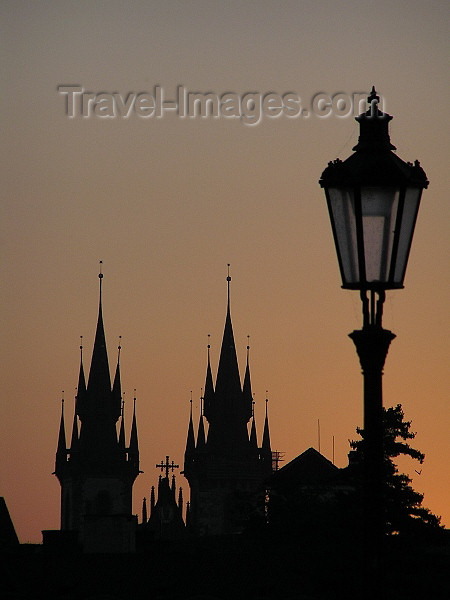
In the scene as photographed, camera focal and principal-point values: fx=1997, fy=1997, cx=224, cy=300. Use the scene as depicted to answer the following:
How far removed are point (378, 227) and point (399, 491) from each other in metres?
74.4

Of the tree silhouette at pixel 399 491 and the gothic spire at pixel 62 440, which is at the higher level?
the gothic spire at pixel 62 440

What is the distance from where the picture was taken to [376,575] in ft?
42.1

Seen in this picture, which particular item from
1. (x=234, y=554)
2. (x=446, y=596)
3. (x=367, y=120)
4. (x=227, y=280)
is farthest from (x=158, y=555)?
(x=227, y=280)

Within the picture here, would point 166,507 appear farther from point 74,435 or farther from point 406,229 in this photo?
point 406,229

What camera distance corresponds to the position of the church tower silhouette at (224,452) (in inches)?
7219

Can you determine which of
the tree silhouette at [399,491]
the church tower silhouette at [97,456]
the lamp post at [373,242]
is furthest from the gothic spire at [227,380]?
the lamp post at [373,242]

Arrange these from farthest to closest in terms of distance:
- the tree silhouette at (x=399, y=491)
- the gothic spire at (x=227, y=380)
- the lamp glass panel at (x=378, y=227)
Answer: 1. the gothic spire at (x=227, y=380)
2. the tree silhouette at (x=399, y=491)
3. the lamp glass panel at (x=378, y=227)

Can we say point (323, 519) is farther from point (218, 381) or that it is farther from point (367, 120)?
point (218, 381)

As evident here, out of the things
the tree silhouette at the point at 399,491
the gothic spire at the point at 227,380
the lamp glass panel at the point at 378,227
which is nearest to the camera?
the lamp glass panel at the point at 378,227

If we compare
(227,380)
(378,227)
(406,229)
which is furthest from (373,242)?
(227,380)

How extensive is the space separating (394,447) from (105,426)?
93.7 meters

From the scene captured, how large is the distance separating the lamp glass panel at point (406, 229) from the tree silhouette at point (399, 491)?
6143cm

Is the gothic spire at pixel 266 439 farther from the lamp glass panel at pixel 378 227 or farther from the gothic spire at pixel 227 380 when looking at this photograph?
the lamp glass panel at pixel 378 227

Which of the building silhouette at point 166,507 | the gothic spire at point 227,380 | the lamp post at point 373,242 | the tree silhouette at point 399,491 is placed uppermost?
the gothic spire at point 227,380
